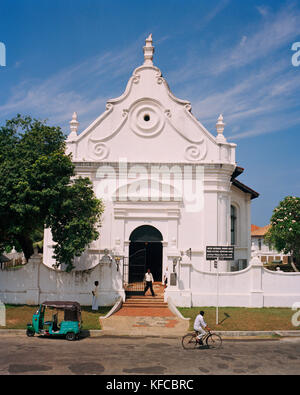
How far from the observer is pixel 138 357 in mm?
12219

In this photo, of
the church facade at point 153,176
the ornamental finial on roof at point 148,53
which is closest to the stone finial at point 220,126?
the church facade at point 153,176

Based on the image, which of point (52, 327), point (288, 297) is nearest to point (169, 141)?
point (288, 297)

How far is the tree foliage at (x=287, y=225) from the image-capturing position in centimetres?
3706

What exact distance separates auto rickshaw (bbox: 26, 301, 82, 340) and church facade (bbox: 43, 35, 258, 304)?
7923mm

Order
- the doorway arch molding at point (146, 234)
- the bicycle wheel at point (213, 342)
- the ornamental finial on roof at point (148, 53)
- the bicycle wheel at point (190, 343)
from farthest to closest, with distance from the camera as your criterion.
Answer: the ornamental finial on roof at point (148, 53) < the doorway arch molding at point (146, 234) < the bicycle wheel at point (213, 342) < the bicycle wheel at point (190, 343)

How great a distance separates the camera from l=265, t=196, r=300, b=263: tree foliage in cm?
3706

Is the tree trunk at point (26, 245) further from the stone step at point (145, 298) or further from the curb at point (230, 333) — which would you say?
the curb at point (230, 333)

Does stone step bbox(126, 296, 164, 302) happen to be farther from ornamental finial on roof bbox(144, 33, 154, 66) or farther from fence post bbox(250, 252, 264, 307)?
ornamental finial on roof bbox(144, 33, 154, 66)

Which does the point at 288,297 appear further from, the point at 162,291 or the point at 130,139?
the point at 130,139

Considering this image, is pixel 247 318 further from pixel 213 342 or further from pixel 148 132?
pixel 148 132

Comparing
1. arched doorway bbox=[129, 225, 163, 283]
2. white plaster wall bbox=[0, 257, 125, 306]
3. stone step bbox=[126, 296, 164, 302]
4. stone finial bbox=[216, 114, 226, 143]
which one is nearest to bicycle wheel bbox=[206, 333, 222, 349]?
stone step bbox=[126, 296, 164, 302]

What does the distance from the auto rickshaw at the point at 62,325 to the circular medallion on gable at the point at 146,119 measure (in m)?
12.9

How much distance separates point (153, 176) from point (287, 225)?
1796cm

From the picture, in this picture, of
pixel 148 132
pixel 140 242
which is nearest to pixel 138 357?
pixel 140 242
